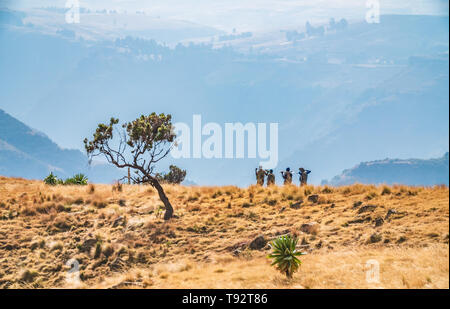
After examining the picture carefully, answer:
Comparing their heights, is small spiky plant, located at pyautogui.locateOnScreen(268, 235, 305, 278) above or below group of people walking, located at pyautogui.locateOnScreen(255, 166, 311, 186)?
below

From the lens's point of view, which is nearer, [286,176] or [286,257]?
[286,257]

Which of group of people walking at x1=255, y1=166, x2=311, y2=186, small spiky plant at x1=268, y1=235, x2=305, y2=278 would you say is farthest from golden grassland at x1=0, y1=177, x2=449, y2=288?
group of people walking at x1=255, y1=166, x2=311, y2=186

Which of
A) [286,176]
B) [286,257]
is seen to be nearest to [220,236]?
[286,257]

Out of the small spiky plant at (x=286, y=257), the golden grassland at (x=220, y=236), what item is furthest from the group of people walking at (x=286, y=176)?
the small spiky plant at (x=286, y=257)

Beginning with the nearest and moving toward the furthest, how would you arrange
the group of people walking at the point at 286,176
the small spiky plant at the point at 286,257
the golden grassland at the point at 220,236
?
the small spiky plant at the point at 286,257 < the golden grassland at the point at 220,236 < the group of people walking at the point at 286,176

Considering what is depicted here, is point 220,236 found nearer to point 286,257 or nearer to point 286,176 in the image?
point 286,257

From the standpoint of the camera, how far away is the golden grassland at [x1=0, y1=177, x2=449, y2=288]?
19.1m

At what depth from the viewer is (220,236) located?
26.7 meters

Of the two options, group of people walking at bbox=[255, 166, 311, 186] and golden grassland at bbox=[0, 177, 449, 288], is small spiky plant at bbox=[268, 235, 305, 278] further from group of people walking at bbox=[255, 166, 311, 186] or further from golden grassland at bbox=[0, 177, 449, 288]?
group of people walking at bbox=[255, 166, 311, 186]

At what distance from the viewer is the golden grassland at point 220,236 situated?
19.1 m

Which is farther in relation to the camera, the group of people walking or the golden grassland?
the group of people walking

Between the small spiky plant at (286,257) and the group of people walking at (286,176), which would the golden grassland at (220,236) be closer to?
the small spiky plant at (286,257)
